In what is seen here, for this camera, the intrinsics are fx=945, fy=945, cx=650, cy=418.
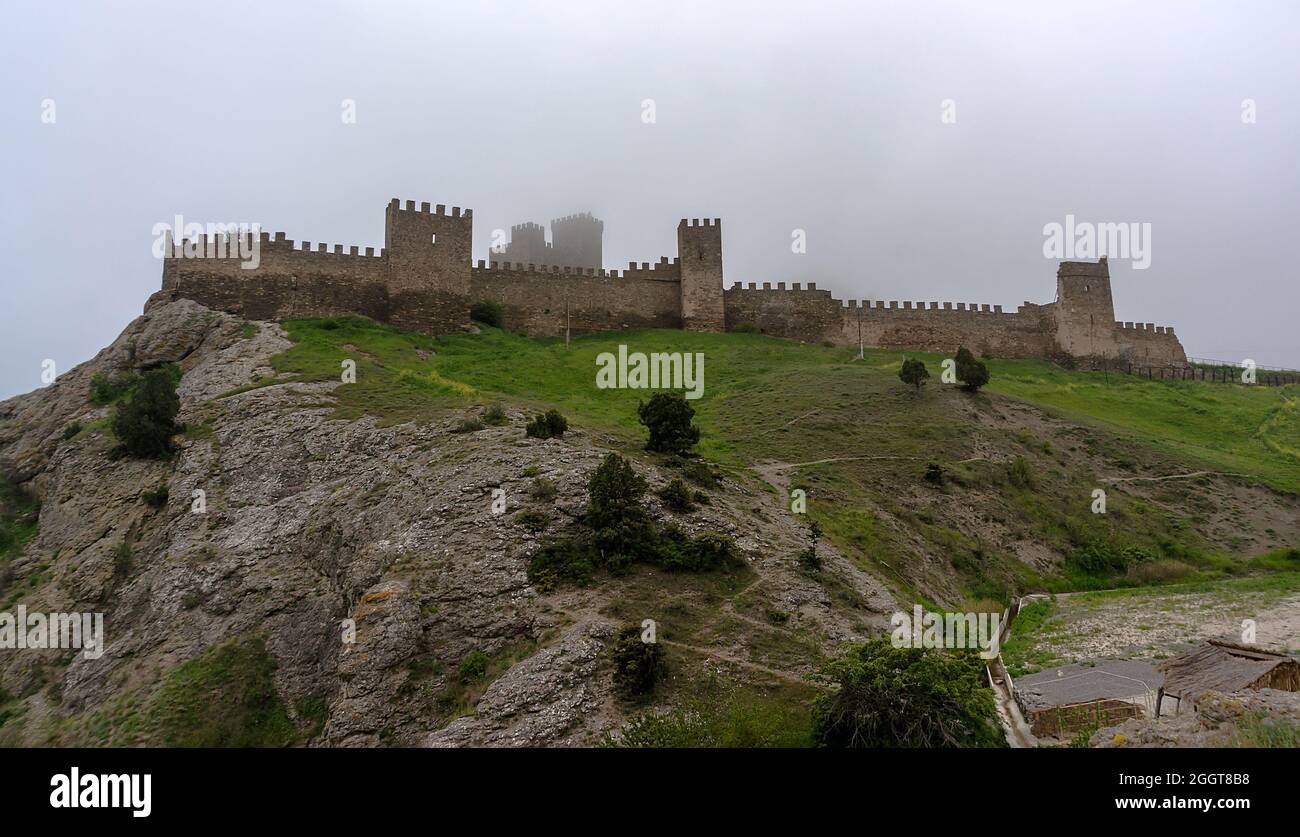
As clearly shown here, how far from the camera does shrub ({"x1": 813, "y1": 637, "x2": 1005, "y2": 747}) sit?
16.1 meters

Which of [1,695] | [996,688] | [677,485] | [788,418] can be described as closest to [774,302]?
[788,418]

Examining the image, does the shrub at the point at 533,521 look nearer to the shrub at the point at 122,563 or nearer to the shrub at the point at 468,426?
the shrub at the point at 468,426

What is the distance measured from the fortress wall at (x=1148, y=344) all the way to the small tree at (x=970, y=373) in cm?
2053

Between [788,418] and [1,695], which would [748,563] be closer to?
[788,418]

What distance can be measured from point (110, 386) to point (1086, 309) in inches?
2018

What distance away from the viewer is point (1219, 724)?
13.9 meters

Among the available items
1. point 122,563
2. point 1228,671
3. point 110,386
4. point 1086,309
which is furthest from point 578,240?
point 1228,671

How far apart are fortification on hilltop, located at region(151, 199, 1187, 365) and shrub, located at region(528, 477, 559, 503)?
2160 centimetres

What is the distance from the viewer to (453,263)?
4497cm

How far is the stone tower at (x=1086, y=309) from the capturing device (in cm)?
5616

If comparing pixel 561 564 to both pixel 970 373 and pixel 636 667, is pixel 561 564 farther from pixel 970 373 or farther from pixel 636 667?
pixel 970 373

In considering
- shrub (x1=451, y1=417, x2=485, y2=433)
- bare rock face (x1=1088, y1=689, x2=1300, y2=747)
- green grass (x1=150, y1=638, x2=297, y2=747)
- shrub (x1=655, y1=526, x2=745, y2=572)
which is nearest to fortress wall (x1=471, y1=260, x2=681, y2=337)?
shrub (x1=451, y1=417, x2=485, y2=433)

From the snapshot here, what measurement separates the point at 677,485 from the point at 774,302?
1189 inches

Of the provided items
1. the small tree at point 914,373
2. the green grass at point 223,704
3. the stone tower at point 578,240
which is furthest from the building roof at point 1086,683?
the stone tower at point 578,240
